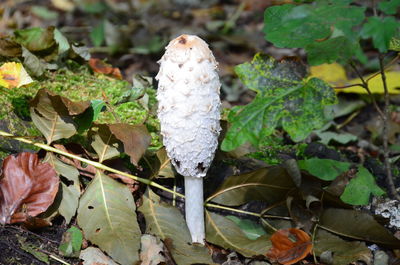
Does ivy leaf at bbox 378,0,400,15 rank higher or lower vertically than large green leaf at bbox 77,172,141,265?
higher

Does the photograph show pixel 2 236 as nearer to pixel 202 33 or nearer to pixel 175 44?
pixel 175 44

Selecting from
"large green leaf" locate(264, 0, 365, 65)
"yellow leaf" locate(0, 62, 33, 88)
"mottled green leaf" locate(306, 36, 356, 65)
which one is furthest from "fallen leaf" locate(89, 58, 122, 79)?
"mottled green leaf" locate(306, 36, 356, 65)

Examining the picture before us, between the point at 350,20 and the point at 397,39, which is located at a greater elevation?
the point at 350,20

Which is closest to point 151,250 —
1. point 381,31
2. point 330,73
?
point 381,31

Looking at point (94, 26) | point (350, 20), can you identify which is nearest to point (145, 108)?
point (350, 20)

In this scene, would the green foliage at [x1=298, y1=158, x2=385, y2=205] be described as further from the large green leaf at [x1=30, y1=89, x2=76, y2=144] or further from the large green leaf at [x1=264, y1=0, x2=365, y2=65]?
the large green leaf at [x1=30, y1=89, x2=76, y2=144]

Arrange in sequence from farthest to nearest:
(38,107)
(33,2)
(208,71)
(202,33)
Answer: (33,2) < (202,33) < (38,107) < (208,71)
